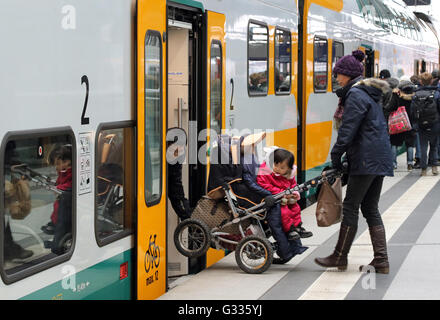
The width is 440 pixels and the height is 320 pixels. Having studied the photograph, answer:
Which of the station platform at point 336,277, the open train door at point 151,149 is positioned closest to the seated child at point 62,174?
the open train door at point 151,149

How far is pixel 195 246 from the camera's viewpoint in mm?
7555

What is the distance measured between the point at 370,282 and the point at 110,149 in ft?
9.11

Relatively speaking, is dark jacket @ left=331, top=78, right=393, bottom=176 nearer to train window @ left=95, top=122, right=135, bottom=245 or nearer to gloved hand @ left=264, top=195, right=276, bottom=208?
gloved hand @ left=264, top=195, right=276, bottom=208

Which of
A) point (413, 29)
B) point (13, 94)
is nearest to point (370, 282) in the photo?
point (13, 94)

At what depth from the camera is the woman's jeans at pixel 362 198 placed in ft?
23.9

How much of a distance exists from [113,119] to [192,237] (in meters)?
2.22

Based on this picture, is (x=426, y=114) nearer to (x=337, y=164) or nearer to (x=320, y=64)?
(x=320, y=64)

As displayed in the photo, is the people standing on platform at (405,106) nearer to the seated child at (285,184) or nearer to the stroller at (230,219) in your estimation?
the seated child at (285,184)

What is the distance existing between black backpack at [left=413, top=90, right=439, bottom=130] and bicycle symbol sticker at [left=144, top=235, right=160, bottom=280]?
10.0 m

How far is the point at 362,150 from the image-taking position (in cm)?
720

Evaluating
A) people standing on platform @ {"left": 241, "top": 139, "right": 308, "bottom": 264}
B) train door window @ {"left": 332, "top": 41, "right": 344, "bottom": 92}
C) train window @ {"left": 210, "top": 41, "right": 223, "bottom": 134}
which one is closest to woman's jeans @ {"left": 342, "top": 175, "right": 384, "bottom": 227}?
people standing on platform @ {"left": 241, "top": 139, "right": 308, "bottom": 264}

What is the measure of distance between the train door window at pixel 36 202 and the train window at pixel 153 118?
1.26 m
